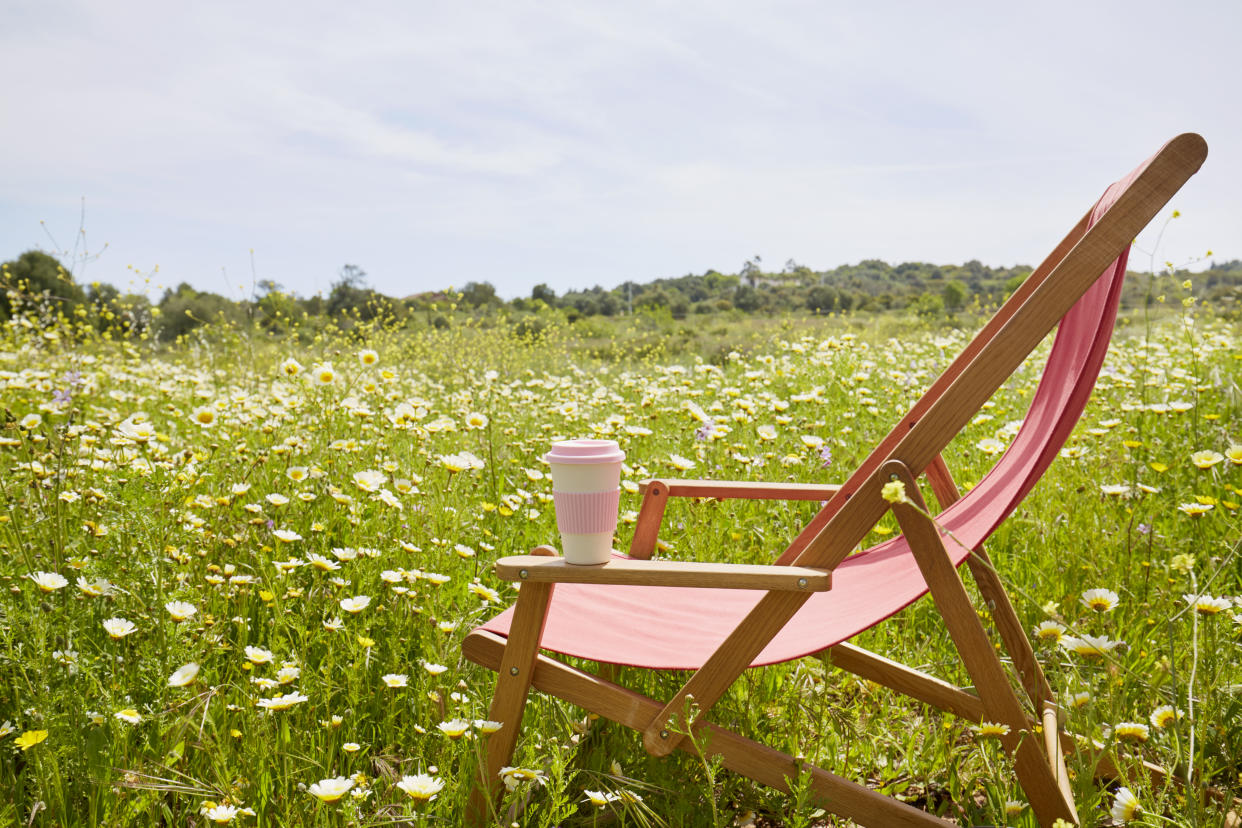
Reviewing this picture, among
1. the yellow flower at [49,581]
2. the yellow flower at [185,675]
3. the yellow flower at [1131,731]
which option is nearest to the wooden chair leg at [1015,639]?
the yellow flower at [1131,731]

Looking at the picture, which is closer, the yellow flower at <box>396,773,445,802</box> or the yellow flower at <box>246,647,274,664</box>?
the yellow flower at <box>396,773,445,802</box>

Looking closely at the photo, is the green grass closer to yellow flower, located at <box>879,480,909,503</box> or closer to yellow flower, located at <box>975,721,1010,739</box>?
yellow flower, located at <box>975,721,1010,739</box>

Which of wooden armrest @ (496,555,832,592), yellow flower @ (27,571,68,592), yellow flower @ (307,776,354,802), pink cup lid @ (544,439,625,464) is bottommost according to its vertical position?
yellow flower @ (307,776,354,802)

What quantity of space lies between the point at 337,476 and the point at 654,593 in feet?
4.54

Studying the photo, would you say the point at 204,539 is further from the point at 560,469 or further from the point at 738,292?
the point at 738,292

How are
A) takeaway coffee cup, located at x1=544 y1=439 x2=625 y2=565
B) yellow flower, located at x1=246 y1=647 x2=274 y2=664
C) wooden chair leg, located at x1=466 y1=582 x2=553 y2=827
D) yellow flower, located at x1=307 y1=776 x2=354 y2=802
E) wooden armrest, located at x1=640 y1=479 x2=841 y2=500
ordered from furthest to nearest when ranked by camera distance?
wooden armrest, located at x1=640 y1=479 x2=841 y2=500
yellow flower, located at x1=246 y1=647 x2=274 y2=664
wooden chair leg, located at x1=466 y1=582 x2=553 y2=827
takeaway coffee cup, located at x1=544 y1=439 x2=625 y2=565
yellow flower, located at x1=307 y1=776 x2=354 y2=802

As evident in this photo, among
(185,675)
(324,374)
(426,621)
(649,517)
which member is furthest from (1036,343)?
(324,374)

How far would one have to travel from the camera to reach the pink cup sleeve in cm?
140

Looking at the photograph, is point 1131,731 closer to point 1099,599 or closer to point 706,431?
point 1099,599

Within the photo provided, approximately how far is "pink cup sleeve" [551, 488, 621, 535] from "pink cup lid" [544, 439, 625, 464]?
58 mm

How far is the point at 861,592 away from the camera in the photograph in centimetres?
174

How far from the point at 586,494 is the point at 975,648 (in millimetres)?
672

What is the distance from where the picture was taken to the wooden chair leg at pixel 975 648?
1.33 m

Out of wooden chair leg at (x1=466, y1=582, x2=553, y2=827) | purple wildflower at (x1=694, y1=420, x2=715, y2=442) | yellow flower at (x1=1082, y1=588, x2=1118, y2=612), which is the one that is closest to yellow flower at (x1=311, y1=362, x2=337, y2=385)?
purple wildflower at (x1=694, y1=420, x2=715, y2=442)
